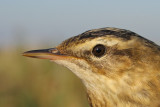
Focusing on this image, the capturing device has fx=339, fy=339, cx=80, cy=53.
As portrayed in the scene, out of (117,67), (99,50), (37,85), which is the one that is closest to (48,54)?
(99,50)

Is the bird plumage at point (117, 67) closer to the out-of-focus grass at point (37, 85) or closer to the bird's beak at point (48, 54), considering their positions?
the bird's beak at point (48, 54)

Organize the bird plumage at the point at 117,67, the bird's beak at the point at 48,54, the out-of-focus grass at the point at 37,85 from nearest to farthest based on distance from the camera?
the bird plumage at the point at 117,67 → the bird's beak at the point at 48,54 → the out-of-focus grass at the point at 37,85

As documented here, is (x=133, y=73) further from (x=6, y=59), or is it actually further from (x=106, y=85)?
(x=6, y=59)

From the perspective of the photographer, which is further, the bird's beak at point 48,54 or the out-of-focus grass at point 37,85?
the out-of-focus grass at point 37,85

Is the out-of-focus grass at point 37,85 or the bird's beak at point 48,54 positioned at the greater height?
the bird's beak at point 48,54

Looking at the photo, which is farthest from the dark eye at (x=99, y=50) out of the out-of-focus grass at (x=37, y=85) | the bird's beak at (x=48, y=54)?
the out-of-focus grass at (x=37, y=85)

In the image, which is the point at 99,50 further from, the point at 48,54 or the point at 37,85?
the point at 37,85

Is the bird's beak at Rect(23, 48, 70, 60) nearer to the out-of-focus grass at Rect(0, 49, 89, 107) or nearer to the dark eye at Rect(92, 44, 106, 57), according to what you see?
the dark eye at Rect(92, 44, 106, 57)
